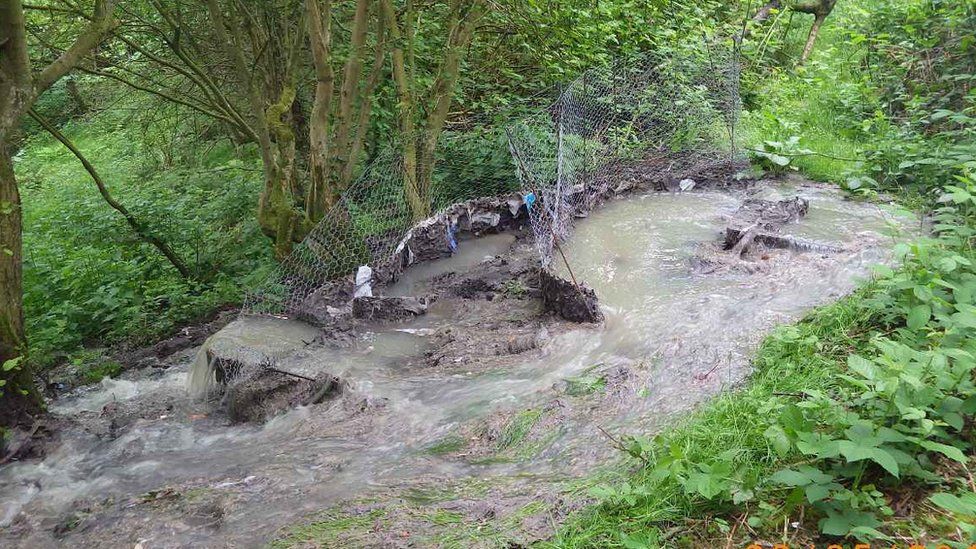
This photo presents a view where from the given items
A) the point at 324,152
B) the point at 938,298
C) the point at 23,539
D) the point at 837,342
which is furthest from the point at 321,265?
the point at 938,298

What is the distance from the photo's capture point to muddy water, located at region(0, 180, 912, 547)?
3.50 metres

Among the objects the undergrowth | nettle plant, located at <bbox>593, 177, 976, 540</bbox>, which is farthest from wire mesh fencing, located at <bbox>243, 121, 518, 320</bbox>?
nettle plant, located at <bbox>593, 177, 976, 540</bbox>

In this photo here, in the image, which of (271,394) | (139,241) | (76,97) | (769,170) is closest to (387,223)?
(271,394)

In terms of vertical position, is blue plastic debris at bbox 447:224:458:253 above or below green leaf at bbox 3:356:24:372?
below

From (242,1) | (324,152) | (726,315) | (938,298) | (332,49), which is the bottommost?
(726,315)

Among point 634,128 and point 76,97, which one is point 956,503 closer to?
point 634,128

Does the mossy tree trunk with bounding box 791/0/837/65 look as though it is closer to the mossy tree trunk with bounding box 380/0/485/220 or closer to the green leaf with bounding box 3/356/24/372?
the mossy tree trunk with bounding box 380/0/485/220

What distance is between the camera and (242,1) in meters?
7.32

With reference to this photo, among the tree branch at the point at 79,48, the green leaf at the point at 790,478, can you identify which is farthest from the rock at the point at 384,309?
the green leaf at the point at 790,478

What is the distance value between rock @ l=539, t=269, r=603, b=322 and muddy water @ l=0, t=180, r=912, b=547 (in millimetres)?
172

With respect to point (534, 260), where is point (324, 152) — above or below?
above

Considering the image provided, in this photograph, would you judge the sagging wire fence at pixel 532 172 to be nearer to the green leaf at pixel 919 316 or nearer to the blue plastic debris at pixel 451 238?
the blue plastic debris at pixel 451 238

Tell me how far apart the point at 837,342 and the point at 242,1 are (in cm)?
658

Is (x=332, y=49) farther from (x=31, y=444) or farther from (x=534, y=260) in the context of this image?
(x=31, y=444)
